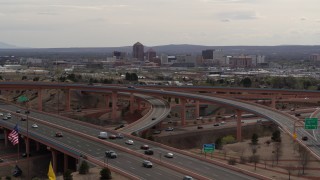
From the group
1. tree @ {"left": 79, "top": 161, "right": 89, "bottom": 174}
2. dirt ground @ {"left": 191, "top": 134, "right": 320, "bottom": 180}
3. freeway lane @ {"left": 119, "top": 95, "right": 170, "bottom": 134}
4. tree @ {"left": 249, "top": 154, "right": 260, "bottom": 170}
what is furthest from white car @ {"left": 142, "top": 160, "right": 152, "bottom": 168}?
freeway lane @ {"left": 119, "top": 95, "right": 170, "bottom": 134}

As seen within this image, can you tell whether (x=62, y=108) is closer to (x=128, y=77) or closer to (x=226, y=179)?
(x=128, y=77)

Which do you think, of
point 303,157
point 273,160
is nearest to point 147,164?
point 273,160

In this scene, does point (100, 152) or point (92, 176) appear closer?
point (92, 176)

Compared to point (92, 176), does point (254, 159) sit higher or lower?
lower

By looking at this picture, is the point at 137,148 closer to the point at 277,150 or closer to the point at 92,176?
the point at 92,176

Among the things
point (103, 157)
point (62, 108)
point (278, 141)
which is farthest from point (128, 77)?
point (103, 157)

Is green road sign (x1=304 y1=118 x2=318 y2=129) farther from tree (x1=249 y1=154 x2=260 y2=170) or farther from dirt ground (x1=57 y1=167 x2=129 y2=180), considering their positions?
dirt ground (x1=57 y1=167 x2=129 y2=180)

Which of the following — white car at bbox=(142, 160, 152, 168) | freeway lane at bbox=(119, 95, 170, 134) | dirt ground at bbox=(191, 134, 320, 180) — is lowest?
dirt ground at bbox=(191, 134, 320, 180)
